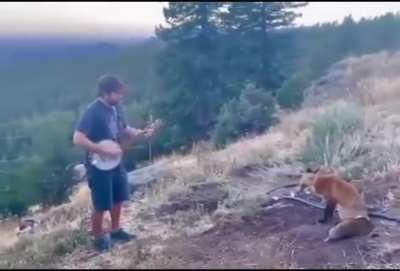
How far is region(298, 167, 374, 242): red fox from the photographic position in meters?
6.03

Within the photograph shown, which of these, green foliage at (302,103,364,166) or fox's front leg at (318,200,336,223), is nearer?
fox's front leg at (318,200,336,223)

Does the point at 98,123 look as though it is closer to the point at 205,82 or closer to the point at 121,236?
the point at 121,236

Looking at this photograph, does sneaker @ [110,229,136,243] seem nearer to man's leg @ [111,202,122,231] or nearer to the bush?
man's leg @ [111,202,122,231]

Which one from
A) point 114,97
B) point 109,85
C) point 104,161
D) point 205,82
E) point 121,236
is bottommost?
point 205,82

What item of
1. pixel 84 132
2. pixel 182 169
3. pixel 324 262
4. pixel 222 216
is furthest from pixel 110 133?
pixel 182 169

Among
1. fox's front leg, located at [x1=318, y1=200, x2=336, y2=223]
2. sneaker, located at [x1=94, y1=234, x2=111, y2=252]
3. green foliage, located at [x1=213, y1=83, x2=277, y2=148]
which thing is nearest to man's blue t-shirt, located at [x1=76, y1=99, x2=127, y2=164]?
sneaker, located at [x1=94, y1=234, x2=111, y2=252]

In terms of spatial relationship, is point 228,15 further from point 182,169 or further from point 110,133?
point 110,133

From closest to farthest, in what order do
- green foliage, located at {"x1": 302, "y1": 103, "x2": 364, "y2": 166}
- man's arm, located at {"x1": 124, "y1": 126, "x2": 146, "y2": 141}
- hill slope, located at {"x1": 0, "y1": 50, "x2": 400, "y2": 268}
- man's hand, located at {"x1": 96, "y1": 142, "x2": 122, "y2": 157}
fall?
1. hill slope, located at {"x1": 0, "y1": 50, "x2": 400, "y2": 268}
2. man's hand, located at {"x1": 96, "y1": 142, "x2": 122, "y2": 157}
3. man's arm, located at {"x1": 124, "y1": 126, "x2": 146, "y2": 141}
4. green foliage, located at {"x1": 302, "y1": 103, "x2": 364, "y2": 166}

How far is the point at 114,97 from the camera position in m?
6.28

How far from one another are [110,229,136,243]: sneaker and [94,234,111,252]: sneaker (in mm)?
170

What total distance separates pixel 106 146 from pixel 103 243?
816mm

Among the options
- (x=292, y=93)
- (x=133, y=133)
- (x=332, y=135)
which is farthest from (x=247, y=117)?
(x=133, y=133)

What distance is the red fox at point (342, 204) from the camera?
6031mm

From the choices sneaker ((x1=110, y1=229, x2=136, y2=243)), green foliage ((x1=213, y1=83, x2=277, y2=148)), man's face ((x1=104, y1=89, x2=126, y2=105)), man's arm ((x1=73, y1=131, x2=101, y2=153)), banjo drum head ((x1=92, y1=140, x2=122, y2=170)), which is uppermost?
man's face ((x1=104, y1=89, x2=126, y2=105))
